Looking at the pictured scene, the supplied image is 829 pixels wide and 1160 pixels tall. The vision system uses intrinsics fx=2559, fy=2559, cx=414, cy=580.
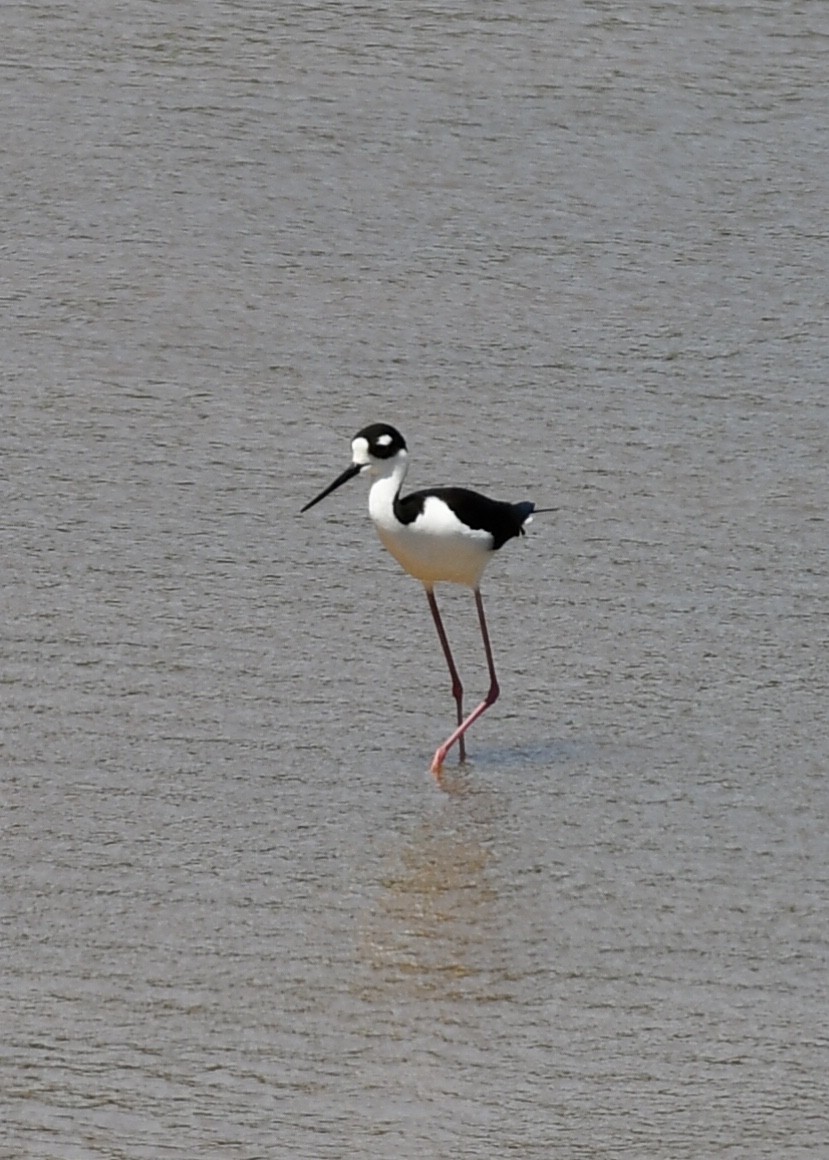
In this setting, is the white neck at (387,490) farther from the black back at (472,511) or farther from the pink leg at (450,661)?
the pink leg at (450,661)

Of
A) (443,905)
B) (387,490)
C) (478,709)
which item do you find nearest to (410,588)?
(387,490)

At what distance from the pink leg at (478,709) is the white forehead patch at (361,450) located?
437 mm

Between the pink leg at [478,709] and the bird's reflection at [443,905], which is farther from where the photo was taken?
the pink leg at [478,709]

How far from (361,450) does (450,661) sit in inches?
22.5

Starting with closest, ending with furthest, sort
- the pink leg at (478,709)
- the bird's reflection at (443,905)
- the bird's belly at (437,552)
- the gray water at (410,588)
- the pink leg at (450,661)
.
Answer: the gray water at (410,588) → the bird's reflection at (443,905) → the pink leg at (478,709) → the pink leg at (450,661) → the bird's belly at (437,552)

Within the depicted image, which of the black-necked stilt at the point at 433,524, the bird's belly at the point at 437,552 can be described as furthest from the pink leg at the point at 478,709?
the bird's belly at the point at 437,552

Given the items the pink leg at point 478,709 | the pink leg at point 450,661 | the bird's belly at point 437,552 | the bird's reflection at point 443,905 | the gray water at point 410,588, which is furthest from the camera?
the bird's belly at point 437,552

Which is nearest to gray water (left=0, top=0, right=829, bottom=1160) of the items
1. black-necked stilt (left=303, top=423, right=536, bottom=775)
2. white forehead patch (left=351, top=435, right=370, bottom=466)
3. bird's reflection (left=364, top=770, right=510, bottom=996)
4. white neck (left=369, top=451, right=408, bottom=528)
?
bird's reflection (left=364, top=770, right=510, bottom=996)

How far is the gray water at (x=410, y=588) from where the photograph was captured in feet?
15.1

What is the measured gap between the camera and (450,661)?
20.6 feet

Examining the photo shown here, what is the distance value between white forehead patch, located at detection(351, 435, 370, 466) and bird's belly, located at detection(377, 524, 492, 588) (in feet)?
0.56

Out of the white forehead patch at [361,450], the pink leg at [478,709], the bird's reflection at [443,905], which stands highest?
the white forehead patch at [361,450]

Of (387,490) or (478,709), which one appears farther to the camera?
(387,490)

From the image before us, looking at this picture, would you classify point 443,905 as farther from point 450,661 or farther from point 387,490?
point 387,490
